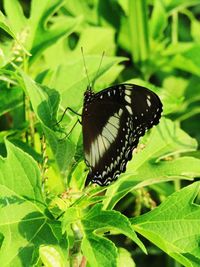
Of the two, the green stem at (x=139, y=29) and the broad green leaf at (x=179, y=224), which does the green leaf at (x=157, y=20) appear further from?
the broad green leaf at (x=179, y=224)

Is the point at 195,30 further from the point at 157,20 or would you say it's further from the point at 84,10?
the point at 84,10

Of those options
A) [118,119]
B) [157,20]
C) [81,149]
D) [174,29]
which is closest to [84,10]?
[157,20]

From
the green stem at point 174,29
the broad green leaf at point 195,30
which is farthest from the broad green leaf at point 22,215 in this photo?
the broad green leaf at point 195,30

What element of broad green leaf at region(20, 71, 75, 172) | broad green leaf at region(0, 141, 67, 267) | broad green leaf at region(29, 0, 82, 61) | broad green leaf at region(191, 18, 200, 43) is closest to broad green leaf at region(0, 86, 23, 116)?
broad green leaf at region(29, 0, 82, 61)

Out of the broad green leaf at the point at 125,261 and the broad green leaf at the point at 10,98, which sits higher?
the broad green leaf at the point at 10,98

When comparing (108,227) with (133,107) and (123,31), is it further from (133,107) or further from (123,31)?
(123,31)

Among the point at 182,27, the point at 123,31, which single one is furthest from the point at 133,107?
the point at 182,27
